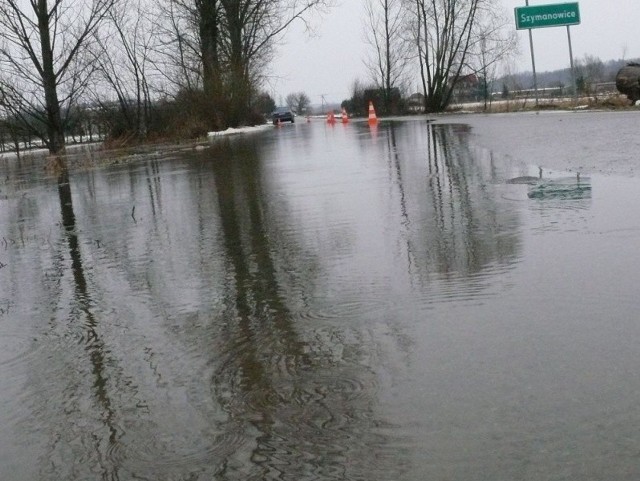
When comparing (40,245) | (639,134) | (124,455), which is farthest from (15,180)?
(124,455)

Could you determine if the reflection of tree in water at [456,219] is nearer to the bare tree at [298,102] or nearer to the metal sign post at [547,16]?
the metal sign post at [547,16]

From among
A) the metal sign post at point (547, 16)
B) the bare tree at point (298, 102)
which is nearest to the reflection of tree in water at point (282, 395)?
the metal sign post at point (547, 16)

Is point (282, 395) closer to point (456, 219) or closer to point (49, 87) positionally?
point (456, 219)

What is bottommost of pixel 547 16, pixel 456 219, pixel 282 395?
pixel 282 395

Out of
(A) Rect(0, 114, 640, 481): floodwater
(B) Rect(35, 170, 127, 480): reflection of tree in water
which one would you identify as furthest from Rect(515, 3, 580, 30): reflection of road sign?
(B) Rect(35, 170, 127, 480): reflection of tree in water

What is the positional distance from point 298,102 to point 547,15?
119149 millimetres

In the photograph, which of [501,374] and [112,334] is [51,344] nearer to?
[112,334]

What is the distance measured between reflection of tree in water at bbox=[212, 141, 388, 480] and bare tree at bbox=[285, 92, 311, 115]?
148122 mm

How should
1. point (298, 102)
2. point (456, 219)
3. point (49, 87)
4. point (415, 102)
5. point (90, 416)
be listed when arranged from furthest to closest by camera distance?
point (298, 102) → point (415, 102) → point (49, 87) → point (456, 219) → point (90, 416)

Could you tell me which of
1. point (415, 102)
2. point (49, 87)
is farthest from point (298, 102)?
→ point (49, 87)

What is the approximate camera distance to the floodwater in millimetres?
Answer: 2527

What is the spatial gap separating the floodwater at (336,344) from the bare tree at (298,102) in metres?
146

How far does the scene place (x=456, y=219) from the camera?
6.45 m

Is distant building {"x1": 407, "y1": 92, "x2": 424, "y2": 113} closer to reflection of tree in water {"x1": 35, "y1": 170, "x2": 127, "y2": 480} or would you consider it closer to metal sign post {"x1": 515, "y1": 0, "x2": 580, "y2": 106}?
metal sign post {"x1": 515, "y1": 0, "x2": 580, "y2": 106}
